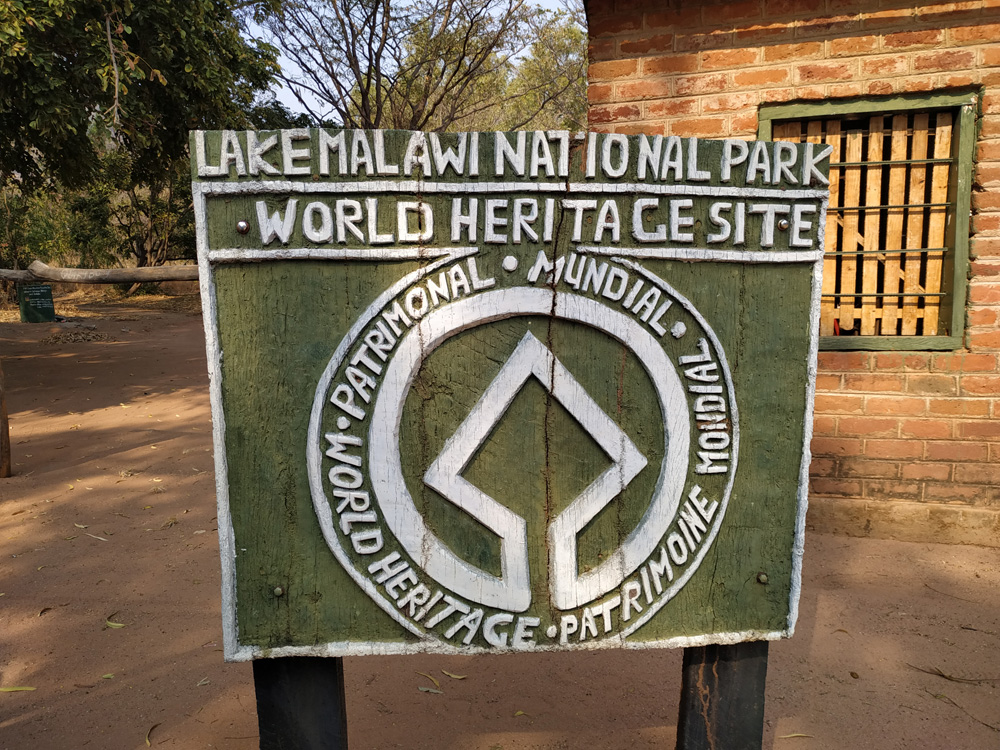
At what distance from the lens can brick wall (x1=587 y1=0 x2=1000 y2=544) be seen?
349 cm

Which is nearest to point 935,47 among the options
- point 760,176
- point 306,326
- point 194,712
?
point 760,176

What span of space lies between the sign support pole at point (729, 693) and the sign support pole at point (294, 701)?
0.73 m

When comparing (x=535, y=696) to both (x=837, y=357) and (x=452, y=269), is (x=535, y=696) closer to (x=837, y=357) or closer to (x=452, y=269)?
(x=452, y=269)

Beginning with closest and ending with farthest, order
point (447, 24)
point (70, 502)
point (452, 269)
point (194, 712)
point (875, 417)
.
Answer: point (452, 269) < point (194, 712) < point (875, 417) < point (70, 502) < point (447, 24)

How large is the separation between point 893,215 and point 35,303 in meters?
14.1

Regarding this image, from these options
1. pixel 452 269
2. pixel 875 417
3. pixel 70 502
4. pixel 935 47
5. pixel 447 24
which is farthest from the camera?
pixel 447 24

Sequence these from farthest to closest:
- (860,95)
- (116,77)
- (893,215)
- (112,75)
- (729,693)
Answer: (112,75)
(116,77)
(893,215)
(860,95)
(729,693)

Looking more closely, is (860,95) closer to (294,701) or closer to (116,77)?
(294,701)

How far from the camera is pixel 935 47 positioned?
11.4ft

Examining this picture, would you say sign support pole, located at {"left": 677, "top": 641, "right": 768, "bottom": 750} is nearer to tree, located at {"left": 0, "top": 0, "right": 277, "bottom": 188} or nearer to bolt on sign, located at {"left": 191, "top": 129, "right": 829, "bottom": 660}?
bolt on sign, located at {"left": 191, "top": 129, "right": 829, "bottom": 660}

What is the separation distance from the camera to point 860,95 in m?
3.57

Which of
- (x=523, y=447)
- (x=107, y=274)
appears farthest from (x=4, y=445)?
(x=523, y=447)

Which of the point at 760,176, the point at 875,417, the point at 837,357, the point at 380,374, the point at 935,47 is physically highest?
the point at 935,47

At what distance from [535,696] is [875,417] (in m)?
2.37
